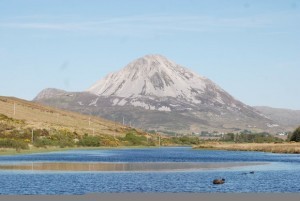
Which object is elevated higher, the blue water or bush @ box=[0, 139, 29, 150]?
bush @ box=[0, 139, 29, 150]

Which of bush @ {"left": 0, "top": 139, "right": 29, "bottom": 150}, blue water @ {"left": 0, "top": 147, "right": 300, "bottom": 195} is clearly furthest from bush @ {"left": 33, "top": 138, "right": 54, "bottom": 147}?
blue water @ {"left": 0, "top": 147, "right": 300, "bottom": 195}

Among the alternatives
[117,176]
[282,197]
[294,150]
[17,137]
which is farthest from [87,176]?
[17,137]

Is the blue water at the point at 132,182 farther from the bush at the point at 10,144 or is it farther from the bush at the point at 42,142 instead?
the bush at the point at 42,142

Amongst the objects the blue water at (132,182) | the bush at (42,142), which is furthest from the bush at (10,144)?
the blue water at (132,182)

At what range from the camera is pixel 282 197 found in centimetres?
5144

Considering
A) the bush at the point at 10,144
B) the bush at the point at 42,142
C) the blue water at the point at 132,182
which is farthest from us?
the bush at the point at 42,142

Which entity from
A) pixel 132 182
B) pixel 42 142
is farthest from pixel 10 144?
pixel 132 182

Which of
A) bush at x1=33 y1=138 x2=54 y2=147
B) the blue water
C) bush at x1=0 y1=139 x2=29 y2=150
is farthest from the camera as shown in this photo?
bush at x1=33 y1=138 x2=54 y2=147

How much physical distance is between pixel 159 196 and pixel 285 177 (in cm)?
2621

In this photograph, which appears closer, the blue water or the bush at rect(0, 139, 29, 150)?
the blue water

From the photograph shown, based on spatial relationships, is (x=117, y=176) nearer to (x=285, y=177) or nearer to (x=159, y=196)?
(x=285, y=177)

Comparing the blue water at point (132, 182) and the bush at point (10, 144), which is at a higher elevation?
the bush at point (10, 144)

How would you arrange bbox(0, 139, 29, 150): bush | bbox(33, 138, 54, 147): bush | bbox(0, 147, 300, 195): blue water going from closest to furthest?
bbox(0, 147, 300, 195): blue water, bbox(0, 139, 29, 150): bush, bbox(33, 138, 54, 147): bush

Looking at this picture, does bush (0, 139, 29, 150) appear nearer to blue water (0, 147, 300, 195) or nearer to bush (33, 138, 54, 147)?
bush (33, 138, 54, 147)
